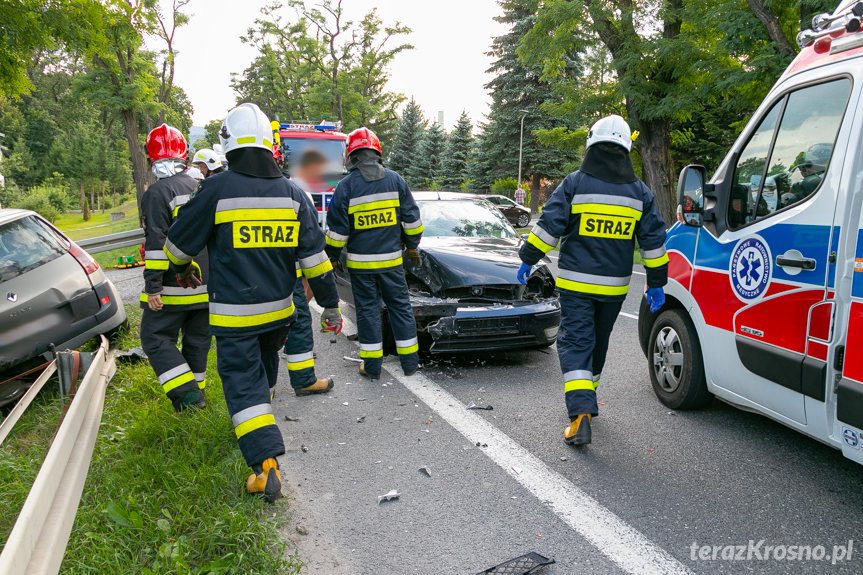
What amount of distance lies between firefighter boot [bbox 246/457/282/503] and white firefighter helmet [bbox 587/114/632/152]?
2.73 m

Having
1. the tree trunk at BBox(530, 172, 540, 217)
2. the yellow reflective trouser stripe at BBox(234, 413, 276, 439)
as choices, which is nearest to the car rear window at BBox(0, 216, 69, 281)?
the yellow reflective trouser stripe at BBox(234, 413, 276, 439)

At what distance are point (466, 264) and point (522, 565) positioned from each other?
10.0 feet

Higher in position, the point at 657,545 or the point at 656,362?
the point at 656,362

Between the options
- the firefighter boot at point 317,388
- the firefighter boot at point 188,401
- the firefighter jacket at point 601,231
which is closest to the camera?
the firefighter jacket at point 601,231

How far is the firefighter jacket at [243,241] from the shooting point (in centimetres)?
316

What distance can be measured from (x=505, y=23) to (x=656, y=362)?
38145 mm

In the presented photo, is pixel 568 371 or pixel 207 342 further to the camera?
pixel 207 342

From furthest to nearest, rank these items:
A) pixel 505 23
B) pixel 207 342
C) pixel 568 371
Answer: pixel 505 23 → pixel 207 342 → pixel 568 371

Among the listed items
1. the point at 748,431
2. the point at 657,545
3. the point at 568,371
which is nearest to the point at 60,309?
the point at 568,371

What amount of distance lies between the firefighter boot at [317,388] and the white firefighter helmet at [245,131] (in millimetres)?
2149

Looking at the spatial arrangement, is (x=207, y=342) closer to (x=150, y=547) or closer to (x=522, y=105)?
(x=150, y=547)

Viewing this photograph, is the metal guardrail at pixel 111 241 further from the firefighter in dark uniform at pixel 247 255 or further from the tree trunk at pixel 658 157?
the tree trunk at pixel 658 157

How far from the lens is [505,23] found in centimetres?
3822

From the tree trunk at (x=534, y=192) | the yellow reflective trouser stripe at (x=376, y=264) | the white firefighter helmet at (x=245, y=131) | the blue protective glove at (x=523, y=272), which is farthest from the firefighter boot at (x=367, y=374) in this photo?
the tree trunk at (x=534, y=192)
